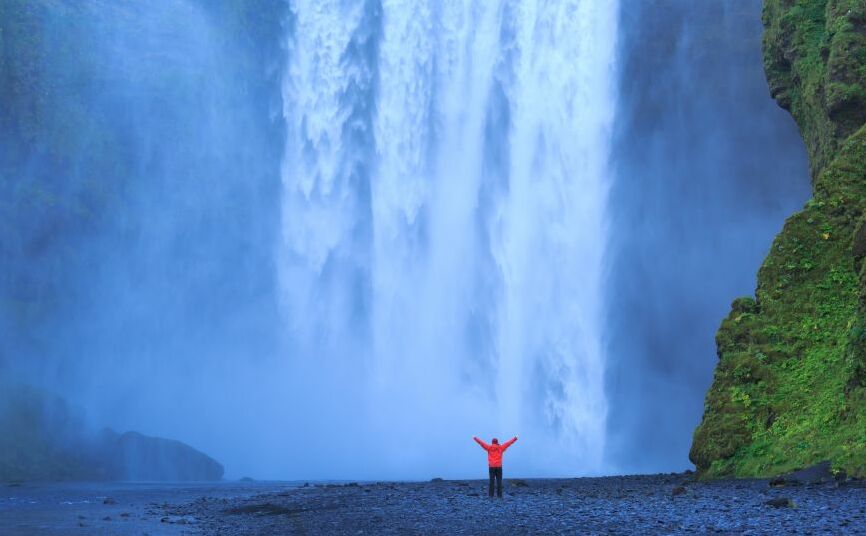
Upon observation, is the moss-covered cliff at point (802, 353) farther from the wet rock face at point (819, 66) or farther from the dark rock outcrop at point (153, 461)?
the dark rock outcrop at point (153, 461)

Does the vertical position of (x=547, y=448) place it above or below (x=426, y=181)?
below

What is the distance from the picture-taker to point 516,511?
1585 cm

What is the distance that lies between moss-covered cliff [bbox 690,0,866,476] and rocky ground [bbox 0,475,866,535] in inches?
49.8

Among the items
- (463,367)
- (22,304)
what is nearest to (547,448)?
(463,367)

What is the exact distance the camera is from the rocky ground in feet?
42.0

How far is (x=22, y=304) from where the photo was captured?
4591 centimetres

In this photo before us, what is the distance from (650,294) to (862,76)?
18005 mm

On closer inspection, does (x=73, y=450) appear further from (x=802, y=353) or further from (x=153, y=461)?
(x=802, y=353)

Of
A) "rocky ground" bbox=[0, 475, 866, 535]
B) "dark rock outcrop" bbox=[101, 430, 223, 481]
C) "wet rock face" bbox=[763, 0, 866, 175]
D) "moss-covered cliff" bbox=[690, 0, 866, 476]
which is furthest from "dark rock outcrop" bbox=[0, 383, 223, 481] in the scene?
"wet rock face" bbox=[763, 0, 866, 175]

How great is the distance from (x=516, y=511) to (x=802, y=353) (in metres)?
9.17

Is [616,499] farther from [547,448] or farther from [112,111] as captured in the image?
[112,111]

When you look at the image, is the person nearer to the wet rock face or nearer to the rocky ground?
the rocky ground

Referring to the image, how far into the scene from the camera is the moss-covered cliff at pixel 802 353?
18.6 metres

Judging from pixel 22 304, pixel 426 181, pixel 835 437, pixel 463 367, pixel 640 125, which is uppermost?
pixel 640 125
